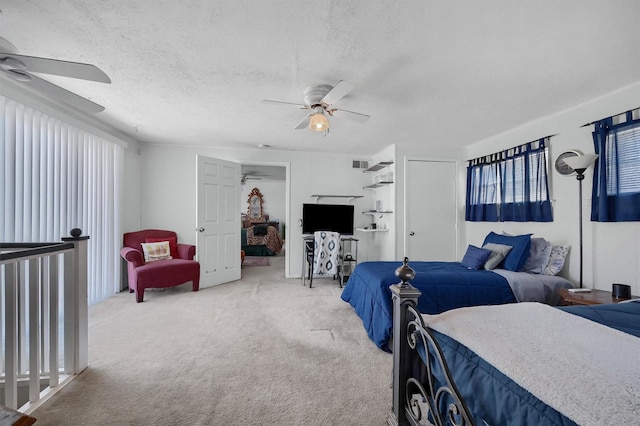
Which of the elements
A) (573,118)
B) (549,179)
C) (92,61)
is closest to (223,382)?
(92,61)

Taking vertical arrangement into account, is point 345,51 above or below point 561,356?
above

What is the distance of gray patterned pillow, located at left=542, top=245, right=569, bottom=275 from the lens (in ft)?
9.35

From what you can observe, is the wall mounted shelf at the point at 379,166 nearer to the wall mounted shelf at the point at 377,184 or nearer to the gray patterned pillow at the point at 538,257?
the wall mounted shelf at the point at 377,184

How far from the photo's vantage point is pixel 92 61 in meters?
2.08

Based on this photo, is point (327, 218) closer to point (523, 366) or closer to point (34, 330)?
point (34, 330)

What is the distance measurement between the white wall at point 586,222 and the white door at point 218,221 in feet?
14.3

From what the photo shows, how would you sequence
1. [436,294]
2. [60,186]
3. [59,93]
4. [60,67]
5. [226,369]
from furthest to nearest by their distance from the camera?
[60,186] < [436,294] < [226,369] < [59,93] < [60,67]

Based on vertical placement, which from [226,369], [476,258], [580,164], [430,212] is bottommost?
[226,369]

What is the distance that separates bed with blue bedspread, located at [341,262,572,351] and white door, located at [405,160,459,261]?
1749mm

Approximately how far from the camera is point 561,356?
0.90 metres

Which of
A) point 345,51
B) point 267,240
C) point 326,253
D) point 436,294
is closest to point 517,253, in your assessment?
point 436,294

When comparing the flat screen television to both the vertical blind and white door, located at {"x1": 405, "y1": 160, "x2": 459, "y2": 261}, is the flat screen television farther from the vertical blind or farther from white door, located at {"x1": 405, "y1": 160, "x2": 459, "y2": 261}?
the vertical blind

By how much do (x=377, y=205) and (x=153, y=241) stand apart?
3923 millimetres

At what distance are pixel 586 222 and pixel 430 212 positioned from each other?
1.99 m
